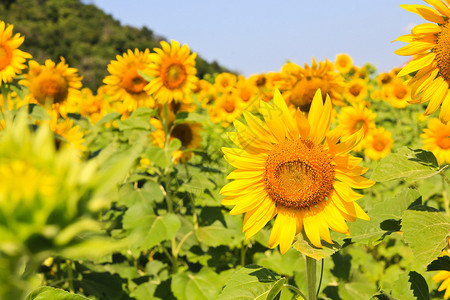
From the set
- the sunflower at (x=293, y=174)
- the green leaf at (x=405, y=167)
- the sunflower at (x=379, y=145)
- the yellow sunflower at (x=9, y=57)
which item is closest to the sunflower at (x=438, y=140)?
the sunflower at (x=379, y=145)

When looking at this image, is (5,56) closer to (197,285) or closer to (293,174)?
(197,285)

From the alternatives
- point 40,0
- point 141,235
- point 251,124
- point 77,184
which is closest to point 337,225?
point 251,124

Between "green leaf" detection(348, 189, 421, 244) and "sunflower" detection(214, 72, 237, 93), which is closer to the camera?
"green leaf" detection(348, 189, 421, 244)

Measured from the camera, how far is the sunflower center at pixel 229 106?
21.3ft

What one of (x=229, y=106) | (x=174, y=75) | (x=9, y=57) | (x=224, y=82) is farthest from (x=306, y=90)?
(x=224, y=82)

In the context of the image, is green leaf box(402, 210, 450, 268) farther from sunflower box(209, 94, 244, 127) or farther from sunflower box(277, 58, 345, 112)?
sunflower box(209, 94, 244, 127)

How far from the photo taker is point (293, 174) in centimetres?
158

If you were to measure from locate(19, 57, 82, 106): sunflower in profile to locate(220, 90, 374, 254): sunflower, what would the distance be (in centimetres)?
264

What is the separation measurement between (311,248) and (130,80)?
8.55ft

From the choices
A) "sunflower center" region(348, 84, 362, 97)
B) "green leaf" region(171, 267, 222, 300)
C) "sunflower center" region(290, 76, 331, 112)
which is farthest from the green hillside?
"green leaf" region(171, 267, 222, 300)

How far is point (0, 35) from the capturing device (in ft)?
10.0

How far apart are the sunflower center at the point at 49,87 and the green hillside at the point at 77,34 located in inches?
910

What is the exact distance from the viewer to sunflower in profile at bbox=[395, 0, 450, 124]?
1.63 m

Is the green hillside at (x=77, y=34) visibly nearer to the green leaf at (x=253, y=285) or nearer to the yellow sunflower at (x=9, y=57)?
the yellow sunflower at (x=9, y=57)
